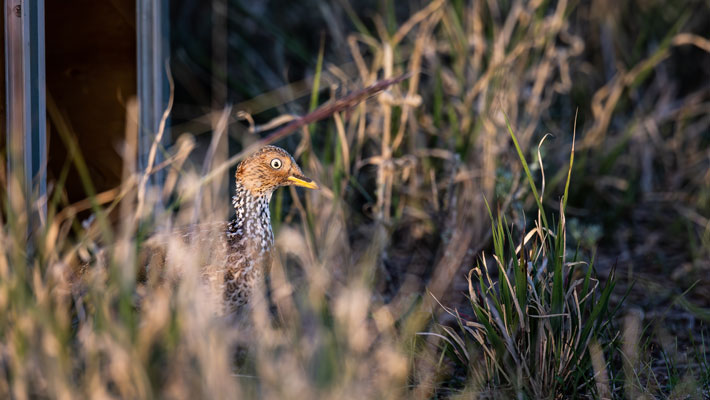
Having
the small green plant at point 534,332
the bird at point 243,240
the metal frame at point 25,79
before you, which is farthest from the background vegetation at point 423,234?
A: the metal frame at point 25,79

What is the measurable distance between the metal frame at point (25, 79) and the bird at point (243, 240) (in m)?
0.52

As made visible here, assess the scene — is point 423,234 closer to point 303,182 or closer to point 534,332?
point 303,182

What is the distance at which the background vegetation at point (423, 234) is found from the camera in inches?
85.3

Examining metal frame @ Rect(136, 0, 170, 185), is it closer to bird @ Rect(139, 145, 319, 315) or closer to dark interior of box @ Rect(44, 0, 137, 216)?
dark interior of box @ Rect(44, 0, 137, 216)

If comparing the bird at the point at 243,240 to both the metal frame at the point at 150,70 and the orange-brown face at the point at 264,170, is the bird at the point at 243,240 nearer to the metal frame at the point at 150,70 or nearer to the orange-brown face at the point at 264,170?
the orange-brown face at the point at 264,170

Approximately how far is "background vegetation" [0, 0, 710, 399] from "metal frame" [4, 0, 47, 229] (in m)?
0.31

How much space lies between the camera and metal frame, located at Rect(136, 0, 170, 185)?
12.3 ft

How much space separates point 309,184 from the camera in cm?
318

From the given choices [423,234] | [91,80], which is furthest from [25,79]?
[423,234]

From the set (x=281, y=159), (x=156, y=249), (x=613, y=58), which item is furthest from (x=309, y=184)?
(x=613, y=58)

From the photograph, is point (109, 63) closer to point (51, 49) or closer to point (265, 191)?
point (51, 49)

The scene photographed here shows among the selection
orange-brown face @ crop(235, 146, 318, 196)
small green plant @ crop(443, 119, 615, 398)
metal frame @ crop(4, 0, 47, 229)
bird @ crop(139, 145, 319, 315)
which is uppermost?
metal frame @ crop(4, 0, 47, 229)

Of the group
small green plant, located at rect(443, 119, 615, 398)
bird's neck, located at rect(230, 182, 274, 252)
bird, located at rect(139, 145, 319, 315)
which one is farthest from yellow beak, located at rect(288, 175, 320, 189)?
small green plant, located at rect(443, 119, 615, 398)

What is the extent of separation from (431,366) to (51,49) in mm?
2039
